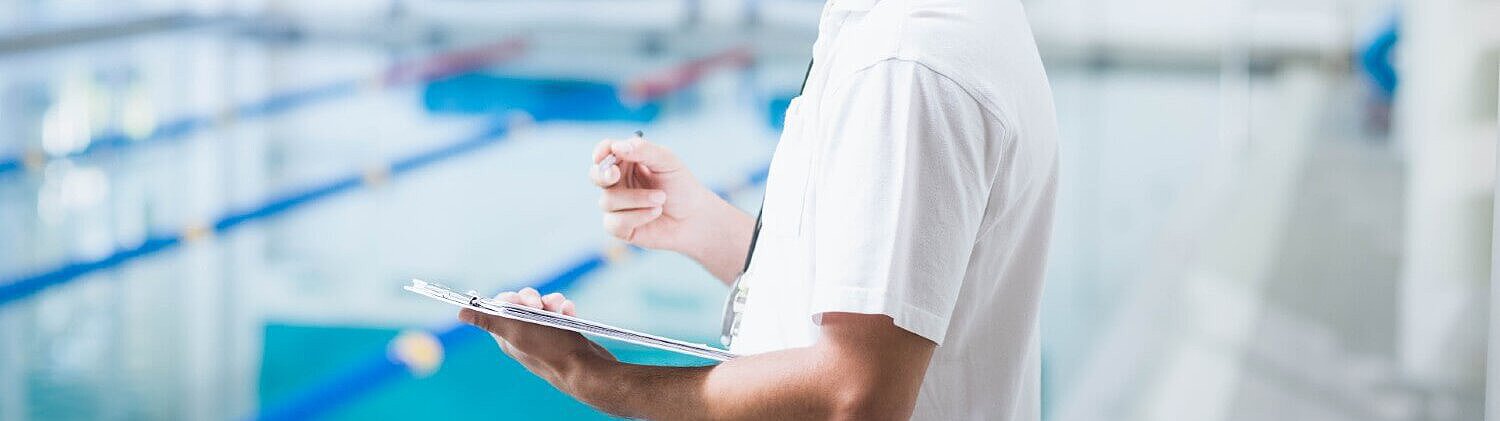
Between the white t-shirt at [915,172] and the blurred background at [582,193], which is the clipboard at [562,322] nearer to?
the white t-shirt at [915,172]

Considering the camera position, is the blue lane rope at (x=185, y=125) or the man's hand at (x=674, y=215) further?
the blue lane rope at (x=185, y=125)

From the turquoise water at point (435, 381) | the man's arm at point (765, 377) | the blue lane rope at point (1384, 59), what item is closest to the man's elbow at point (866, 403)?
the man's arm at point (765, 377)

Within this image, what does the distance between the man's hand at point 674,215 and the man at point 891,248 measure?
9.1 inches

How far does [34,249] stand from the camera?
3.38m

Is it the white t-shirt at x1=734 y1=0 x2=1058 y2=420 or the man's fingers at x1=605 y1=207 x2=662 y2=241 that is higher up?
the white t-shirt at x1=734 y1=0 x2=1058 y2=420

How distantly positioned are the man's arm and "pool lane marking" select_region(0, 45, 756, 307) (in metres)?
2.13

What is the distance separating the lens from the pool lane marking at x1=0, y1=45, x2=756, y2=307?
2.66m

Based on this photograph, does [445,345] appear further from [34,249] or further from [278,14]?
[278,14]

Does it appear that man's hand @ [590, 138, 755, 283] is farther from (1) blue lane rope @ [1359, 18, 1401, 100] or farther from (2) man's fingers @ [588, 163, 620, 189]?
(1) blue lane rope @ [1359, 18, 1401, 100]

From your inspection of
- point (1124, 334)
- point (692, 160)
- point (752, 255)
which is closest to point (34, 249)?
point (692, 160)

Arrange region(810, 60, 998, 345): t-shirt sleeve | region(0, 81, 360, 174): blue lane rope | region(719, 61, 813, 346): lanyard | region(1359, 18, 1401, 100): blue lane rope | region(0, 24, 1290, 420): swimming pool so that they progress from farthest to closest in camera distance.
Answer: region(0, 81, 360, 174): blue lane rope, region(0, 24, 1290, 420): swimming pool, region(1359, 18, 1401, 100): blue lane rope, region(719, 61, 813, 346): lanyard, region(810, 60, 998, 345): t-shirt sleeve

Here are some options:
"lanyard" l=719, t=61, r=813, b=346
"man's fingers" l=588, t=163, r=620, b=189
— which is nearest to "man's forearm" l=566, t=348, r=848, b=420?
"lanyard" l=719, t=61, r=813, b=346

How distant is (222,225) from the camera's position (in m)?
3.28

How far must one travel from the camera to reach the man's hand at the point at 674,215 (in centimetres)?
117
